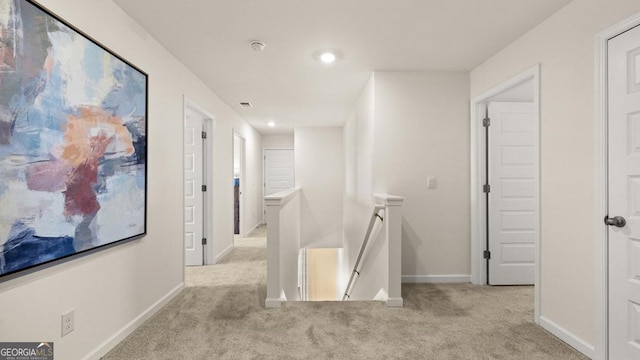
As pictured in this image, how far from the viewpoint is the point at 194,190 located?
435cm

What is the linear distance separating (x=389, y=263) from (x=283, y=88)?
266 cm

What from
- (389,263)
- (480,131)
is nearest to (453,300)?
(389,263)

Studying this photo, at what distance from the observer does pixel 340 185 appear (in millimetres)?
7859

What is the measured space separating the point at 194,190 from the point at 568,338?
13.4ft

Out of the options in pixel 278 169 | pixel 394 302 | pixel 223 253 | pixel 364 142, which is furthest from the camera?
pixel 278 169

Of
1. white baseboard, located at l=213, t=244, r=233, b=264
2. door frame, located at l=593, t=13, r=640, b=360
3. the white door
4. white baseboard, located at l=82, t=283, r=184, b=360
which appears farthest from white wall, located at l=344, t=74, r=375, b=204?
white baseboard, located at l=82, t=283, r=184, b=360

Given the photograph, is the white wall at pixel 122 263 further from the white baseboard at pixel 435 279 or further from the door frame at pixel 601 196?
the door frame at pixel 601 196

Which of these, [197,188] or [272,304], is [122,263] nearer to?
[272,304]

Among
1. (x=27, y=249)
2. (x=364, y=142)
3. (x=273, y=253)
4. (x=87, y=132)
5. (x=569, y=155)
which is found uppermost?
(x=364, y=142)

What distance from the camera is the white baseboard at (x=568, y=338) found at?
2033 mm

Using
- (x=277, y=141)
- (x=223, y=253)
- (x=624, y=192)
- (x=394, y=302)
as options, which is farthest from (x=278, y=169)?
(x=624, y=192)

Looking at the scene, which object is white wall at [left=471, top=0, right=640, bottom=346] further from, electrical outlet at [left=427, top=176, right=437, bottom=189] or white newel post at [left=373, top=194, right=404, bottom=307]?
electrical outlet at [left=427, top=176, right=437, bottom=189]

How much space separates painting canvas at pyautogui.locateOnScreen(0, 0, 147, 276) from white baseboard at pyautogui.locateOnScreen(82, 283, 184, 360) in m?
0.65

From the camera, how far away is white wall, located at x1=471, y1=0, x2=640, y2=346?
204 cm
